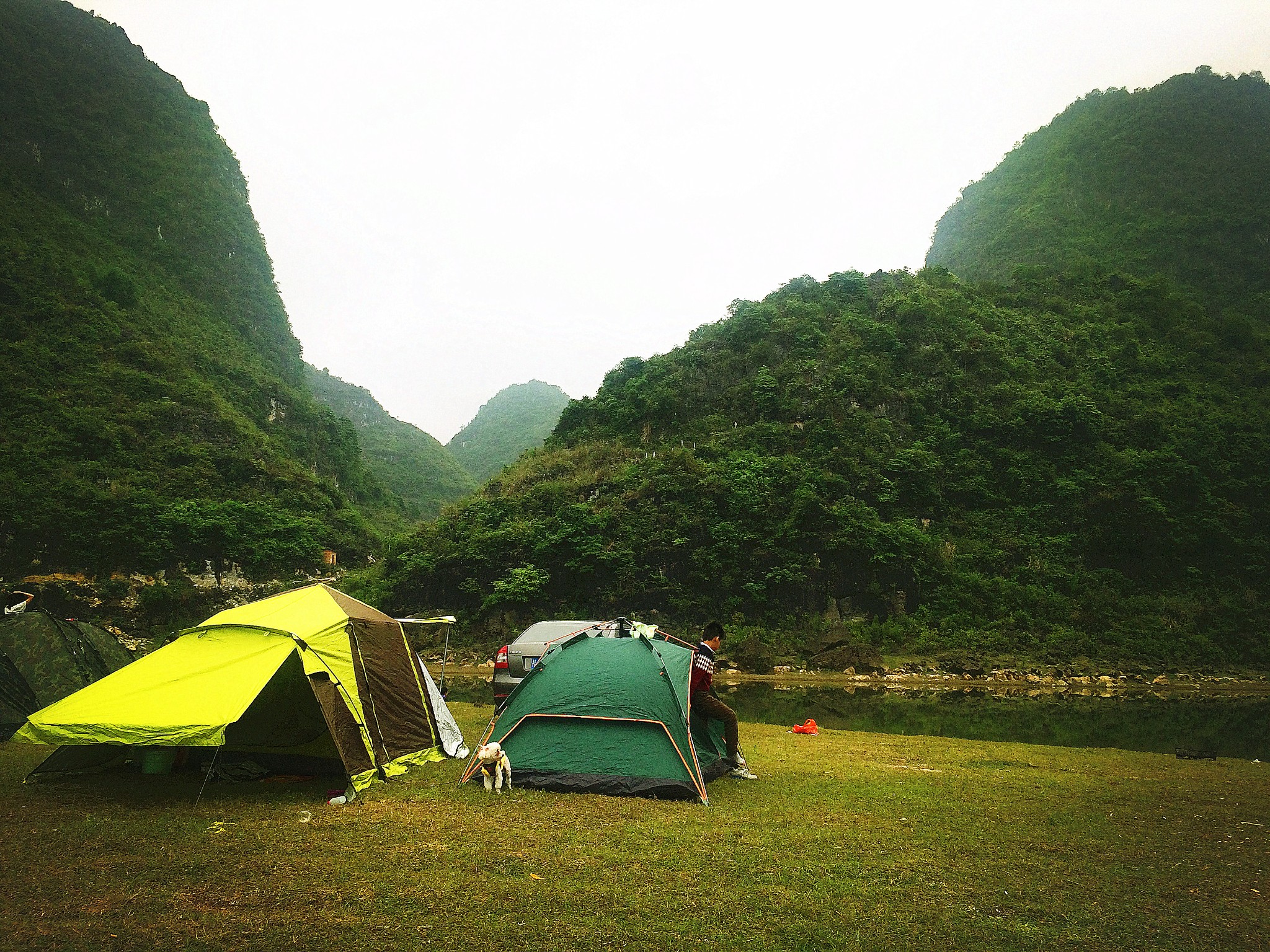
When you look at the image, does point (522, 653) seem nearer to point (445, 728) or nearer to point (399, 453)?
point (445, 728)

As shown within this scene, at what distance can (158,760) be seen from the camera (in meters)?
7.05

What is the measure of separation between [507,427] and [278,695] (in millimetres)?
128520

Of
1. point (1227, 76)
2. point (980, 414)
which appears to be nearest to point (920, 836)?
point (980, 414)

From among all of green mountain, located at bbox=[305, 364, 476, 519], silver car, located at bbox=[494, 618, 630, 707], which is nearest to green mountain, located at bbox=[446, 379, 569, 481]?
green mountain, located at bbox=[305, 364, 476, 519]

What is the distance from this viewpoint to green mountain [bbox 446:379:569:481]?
11538 cm

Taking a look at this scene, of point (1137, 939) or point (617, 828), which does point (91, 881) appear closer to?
point (617, 828)

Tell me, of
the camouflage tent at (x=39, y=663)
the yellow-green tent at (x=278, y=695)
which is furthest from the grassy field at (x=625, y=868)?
the camouflage tent at (x=39, y=663)

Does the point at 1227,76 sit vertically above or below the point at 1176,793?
above

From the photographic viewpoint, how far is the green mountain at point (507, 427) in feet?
379

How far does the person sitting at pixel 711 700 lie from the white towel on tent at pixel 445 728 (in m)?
3.25

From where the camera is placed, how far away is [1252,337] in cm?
5016

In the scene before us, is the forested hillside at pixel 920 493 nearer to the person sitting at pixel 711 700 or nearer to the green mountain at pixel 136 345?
the green mountain at pixel 136 345

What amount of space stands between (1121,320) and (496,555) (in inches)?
1954

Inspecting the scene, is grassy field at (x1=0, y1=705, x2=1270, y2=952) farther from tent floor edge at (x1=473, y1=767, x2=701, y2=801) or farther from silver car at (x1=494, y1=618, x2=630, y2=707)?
silver car at (x1=494, y1=618, x2=630, y2=707)
